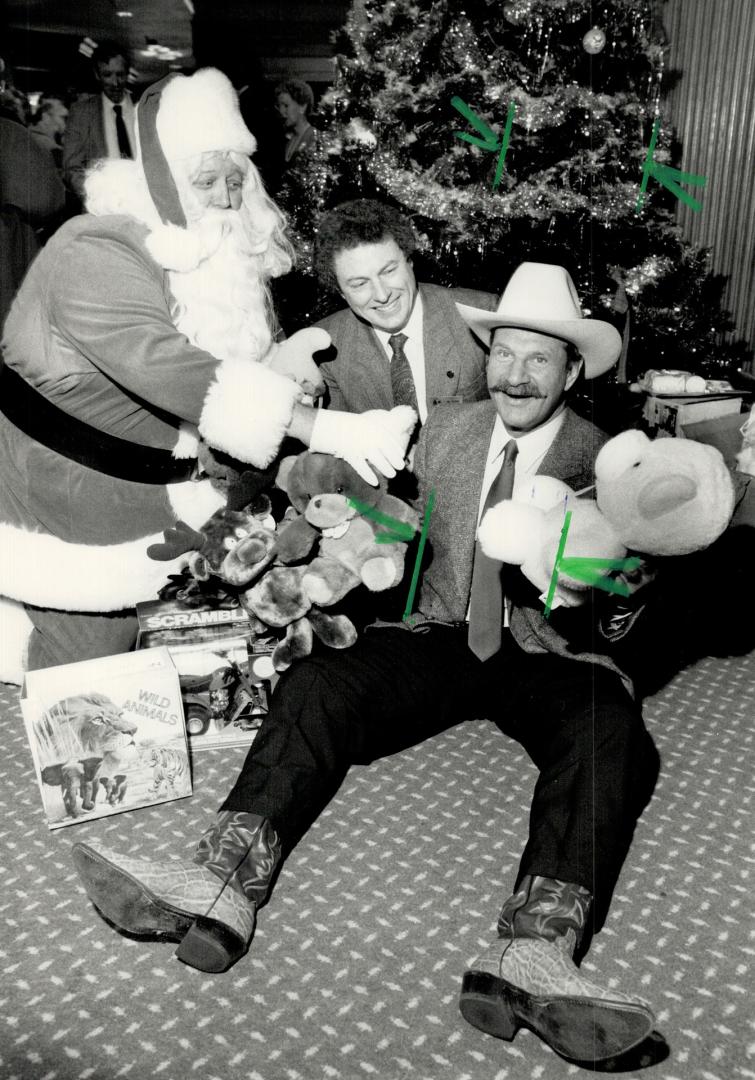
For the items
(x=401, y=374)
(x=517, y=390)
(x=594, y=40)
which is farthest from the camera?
(x=594, y=40)

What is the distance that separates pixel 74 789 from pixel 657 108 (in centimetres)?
291

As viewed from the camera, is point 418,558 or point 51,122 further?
point 51,122

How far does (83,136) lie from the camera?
14.4 ft

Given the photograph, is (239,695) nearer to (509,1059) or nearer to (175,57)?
(509,1059)

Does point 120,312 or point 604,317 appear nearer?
point 120,312

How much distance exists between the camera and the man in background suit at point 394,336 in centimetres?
240

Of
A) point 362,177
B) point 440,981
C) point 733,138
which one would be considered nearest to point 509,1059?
point 440,981

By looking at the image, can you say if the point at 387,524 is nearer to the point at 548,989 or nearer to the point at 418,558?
the point at 418,558

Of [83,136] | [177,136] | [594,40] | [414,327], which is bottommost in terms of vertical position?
[414,327]

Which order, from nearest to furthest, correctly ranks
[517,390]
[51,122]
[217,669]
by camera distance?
1. [517,390]
2. [217,669]
3. [51,122]

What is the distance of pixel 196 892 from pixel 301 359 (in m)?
1.24

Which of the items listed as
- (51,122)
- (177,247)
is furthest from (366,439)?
(51,122)

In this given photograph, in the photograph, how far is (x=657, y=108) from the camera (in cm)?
290

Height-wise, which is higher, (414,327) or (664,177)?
(664,177)
